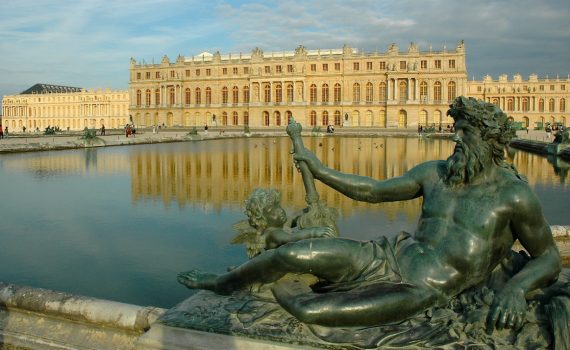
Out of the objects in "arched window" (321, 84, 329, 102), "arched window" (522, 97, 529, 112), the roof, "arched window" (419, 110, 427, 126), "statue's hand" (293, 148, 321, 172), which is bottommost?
"statue's hand" (293, 148, 321, 172)

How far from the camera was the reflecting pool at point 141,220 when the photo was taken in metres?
5.07

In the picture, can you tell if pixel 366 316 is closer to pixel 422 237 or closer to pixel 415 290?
pixel 415 290

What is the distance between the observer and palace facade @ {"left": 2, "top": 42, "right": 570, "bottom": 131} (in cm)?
5894

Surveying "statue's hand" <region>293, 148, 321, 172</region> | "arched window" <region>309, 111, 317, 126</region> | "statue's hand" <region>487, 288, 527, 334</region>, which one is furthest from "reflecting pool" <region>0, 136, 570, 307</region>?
"arched window" <region>309, 111, 317, 126</region>

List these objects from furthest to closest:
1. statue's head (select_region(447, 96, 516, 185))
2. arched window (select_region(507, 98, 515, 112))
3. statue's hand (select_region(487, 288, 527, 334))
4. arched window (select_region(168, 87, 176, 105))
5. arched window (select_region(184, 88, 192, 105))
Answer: arched window (select_region(507, 98, 515, 112)) < arched window (select_region(168, 87, 176, 105)) < arched window (select_region(184, 88, 192, 105)) < statue's head (select_region(447, 96, 516, 185)) < statue's hand (select_region(487, 288, 527, 334))

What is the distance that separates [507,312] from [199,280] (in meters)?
1.66

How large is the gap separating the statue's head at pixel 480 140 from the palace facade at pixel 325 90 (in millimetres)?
54720

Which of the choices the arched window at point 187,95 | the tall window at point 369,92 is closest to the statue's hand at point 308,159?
the tall window at point 369,92

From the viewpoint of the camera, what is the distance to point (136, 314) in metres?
3.12

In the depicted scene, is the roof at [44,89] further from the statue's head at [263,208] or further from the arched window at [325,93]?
the statue's head at [263,208]

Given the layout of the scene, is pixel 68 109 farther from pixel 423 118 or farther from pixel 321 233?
pixel 321 233

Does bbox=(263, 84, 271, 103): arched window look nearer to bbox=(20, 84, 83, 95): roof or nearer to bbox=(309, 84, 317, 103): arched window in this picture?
bbox=(309, 84, 317, 103): arched window

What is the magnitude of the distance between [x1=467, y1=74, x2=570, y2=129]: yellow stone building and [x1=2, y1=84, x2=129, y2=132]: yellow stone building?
57701mm

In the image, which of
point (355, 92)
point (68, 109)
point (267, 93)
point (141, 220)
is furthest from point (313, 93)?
point (141, 220)
